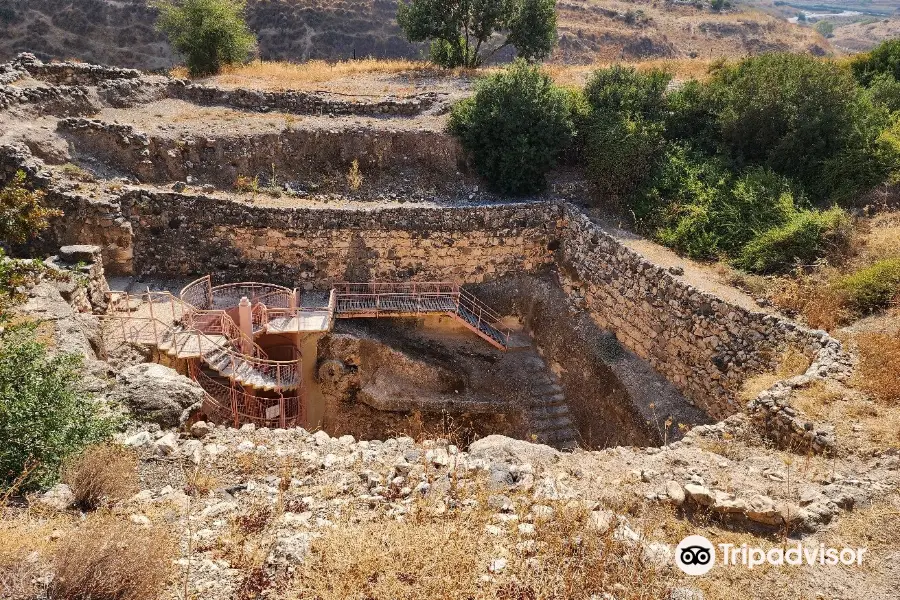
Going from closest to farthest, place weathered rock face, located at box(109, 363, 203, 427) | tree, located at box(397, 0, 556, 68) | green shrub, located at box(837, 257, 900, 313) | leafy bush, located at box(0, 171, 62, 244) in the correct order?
weathered rock face, located at box(109, 363, 203, 427), leafy bush, located at box(0, 171, 62, 244), green shrub, located at box(837, 257, 900, 313), tree, located at box(397, 0, 556, 68)

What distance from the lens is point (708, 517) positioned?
21.4 ft

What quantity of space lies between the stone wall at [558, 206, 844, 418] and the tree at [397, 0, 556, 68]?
11.6 meters

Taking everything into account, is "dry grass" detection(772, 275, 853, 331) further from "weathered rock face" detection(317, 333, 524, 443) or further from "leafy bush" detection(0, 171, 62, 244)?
"leafy bush" detection(0, 171, 62, 244)

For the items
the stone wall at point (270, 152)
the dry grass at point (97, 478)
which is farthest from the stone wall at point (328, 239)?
the dry grass at point (97, 478)

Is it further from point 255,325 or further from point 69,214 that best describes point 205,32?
point 255,325

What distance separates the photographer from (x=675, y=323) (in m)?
12.4

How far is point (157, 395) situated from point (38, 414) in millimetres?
2031

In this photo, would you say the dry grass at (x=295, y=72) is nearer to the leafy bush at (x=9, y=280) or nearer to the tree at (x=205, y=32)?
the tree at (x=205, y=32)

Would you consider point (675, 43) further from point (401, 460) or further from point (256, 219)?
point (401, 460)

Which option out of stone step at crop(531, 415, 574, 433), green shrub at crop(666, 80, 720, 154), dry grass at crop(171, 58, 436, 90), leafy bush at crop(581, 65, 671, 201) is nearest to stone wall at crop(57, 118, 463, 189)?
leafy bush at crop(581, 65, 671, 201)

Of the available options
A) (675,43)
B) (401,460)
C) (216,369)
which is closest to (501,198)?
(216,369)

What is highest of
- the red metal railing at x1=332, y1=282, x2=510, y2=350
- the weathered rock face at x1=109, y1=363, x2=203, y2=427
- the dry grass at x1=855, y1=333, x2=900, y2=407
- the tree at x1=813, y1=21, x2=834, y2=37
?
the tree at x1=813, y1=21, x2=834, y2=37

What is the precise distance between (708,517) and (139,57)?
45.3 meters

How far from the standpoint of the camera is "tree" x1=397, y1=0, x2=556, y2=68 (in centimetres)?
2306
